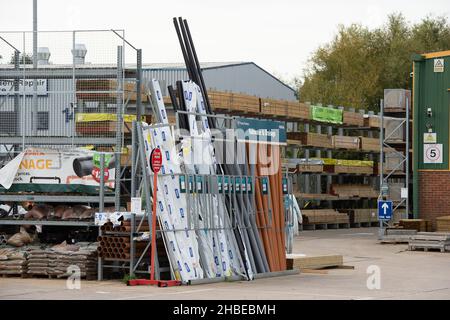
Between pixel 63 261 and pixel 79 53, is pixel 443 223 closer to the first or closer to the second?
pixel 79 53

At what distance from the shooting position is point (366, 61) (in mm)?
64188

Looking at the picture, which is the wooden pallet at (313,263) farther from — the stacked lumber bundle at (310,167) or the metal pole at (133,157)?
the stacked lumber bundle at (310,167)

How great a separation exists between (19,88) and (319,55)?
148 ft

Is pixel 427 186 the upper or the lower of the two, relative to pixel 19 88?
lower

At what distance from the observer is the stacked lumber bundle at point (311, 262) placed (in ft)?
66.1

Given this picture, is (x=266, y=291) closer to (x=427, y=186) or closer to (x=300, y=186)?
(x=427, y=186)

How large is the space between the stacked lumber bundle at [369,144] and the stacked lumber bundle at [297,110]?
→ 16.2 feet

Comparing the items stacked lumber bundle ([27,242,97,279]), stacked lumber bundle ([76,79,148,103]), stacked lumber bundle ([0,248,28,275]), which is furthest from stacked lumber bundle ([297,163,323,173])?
stacked lumber bundle ([0,248,28,275])

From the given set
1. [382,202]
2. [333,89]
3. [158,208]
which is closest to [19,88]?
[158,208]

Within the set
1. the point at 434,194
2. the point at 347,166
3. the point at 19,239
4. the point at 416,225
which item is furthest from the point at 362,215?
the point at 19,239

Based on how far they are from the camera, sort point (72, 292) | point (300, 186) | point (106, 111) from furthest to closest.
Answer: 1. point (300, 186)
2. point (106, 111)
3. point (72, 292)

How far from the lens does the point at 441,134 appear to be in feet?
103

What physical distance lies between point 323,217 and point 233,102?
324 inches

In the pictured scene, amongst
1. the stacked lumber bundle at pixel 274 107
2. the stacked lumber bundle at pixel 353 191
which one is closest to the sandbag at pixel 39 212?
the stacked lumber bundle at pixel 274 107
